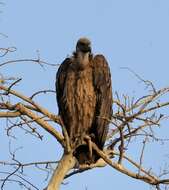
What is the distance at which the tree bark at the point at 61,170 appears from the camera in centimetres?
595

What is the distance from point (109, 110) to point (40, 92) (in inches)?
64.2

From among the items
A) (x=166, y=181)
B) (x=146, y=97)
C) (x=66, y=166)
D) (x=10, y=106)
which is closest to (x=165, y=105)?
(x=146, y=97)

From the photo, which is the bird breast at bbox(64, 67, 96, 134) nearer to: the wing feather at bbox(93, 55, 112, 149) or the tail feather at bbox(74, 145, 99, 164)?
the wing feather at bbox(93, 55, 112, 149)

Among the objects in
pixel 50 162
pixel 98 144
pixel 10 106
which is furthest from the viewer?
pixel 98 144

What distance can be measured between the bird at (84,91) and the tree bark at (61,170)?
5.01ft

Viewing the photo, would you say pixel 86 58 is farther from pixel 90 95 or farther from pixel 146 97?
pixel 146 97

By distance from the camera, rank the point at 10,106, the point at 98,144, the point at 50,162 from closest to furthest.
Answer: the point at 10,106 → the point at 50,162 → the point at 98,144

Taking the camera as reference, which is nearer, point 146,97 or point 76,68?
point 146,97

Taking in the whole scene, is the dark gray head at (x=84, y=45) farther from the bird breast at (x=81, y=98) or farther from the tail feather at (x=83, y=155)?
the tail feather at (x=83, y=155)

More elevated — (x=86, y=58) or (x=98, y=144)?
(x=86, y=58)

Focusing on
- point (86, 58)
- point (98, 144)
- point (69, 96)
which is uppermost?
point (86, 58)

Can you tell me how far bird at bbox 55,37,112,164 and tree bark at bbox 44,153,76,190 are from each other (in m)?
1.53

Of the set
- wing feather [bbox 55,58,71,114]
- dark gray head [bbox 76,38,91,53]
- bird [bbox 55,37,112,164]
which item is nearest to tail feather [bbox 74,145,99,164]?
bird [bbox 55,37,112,164]

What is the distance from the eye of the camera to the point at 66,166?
6.27 metres
